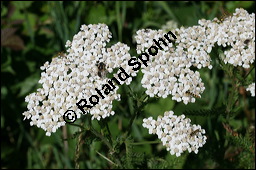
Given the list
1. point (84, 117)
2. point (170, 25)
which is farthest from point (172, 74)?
point (170, 25)

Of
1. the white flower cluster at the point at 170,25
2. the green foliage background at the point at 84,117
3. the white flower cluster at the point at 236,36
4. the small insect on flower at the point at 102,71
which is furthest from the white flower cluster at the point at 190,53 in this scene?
the white flower cluster at the point at 170,25

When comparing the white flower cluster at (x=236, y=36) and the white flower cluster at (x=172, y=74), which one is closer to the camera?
the white flower cluster at (x=172, y=74)

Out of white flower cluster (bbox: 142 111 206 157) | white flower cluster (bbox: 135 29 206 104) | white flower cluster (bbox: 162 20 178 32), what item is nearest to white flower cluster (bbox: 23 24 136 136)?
white flower cluster (bbox: 135 29 206 104)

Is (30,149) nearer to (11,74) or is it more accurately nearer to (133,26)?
(11,74)

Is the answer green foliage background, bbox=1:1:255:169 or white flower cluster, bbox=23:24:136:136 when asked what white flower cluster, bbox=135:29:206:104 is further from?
green foliage background, bbox=1:1:255:169

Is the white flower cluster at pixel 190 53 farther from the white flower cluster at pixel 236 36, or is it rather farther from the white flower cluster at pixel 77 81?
the white flower cluster at pixel 77 81

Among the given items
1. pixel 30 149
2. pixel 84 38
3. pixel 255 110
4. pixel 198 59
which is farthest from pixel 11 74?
pixel 255 110
